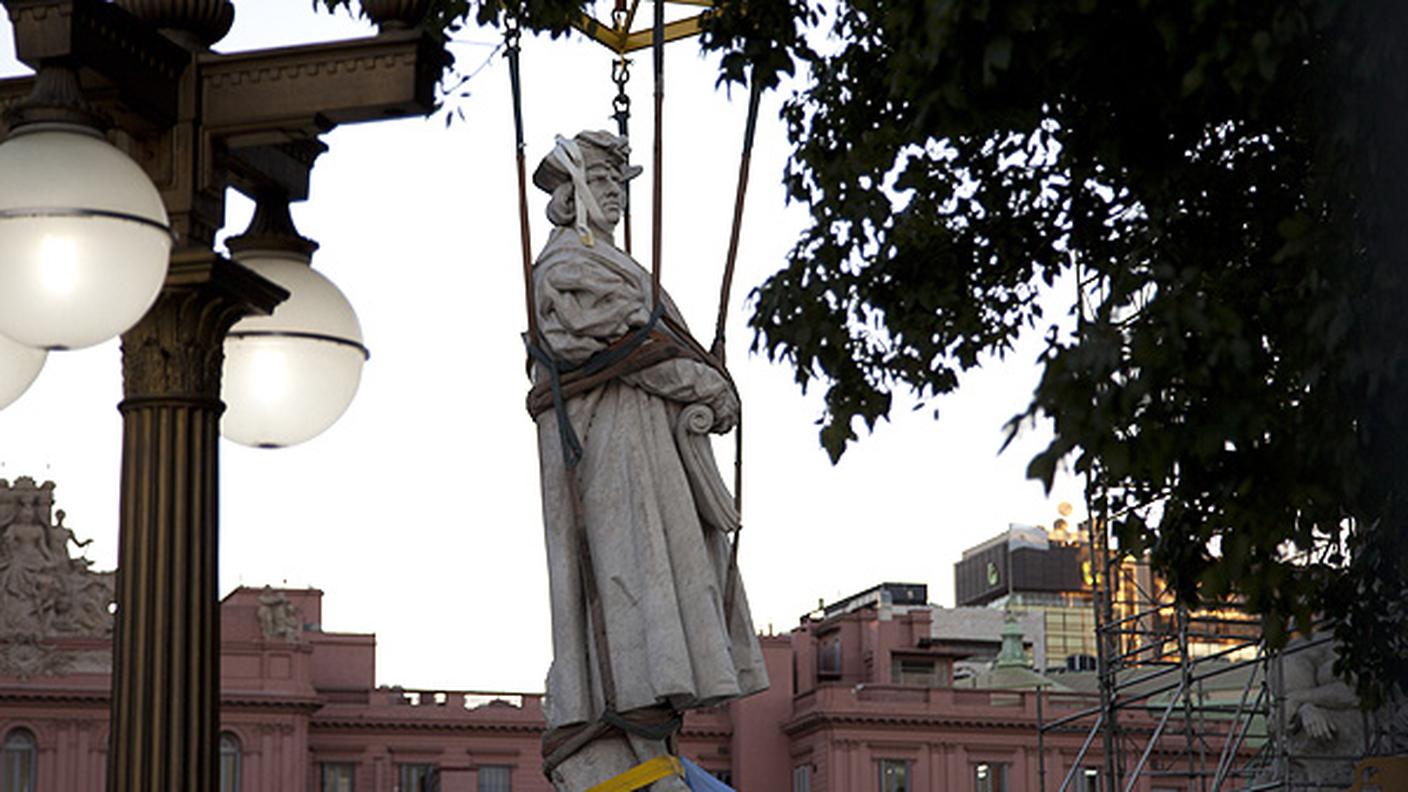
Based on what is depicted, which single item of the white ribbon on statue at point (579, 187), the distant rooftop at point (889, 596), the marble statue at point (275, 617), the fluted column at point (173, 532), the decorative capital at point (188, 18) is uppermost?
the distant rooftop at point (889, 596)

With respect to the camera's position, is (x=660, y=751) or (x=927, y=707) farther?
(x=927, y=707)

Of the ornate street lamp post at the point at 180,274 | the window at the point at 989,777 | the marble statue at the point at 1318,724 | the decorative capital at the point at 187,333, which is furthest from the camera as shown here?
the window at the point at 989,777

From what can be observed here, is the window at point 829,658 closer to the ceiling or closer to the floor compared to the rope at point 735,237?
closer to the ceiling

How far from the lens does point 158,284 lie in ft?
14.8

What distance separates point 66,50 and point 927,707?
56.4 m

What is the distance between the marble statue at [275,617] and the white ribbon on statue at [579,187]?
51.6m

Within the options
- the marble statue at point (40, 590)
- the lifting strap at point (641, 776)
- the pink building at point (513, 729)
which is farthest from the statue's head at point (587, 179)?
the pink building at point (513, 729)

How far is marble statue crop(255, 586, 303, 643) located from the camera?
185 ft

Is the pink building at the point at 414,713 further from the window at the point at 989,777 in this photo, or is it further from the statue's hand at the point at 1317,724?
the statue's hand at the point at 1317,724

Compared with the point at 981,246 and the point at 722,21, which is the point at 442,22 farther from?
the point at 981,246

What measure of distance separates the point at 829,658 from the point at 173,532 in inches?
2354

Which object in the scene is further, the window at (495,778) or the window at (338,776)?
the window at (495,778)

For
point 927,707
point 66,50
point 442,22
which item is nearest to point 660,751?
point 66,50

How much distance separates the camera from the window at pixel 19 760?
54.7 m
